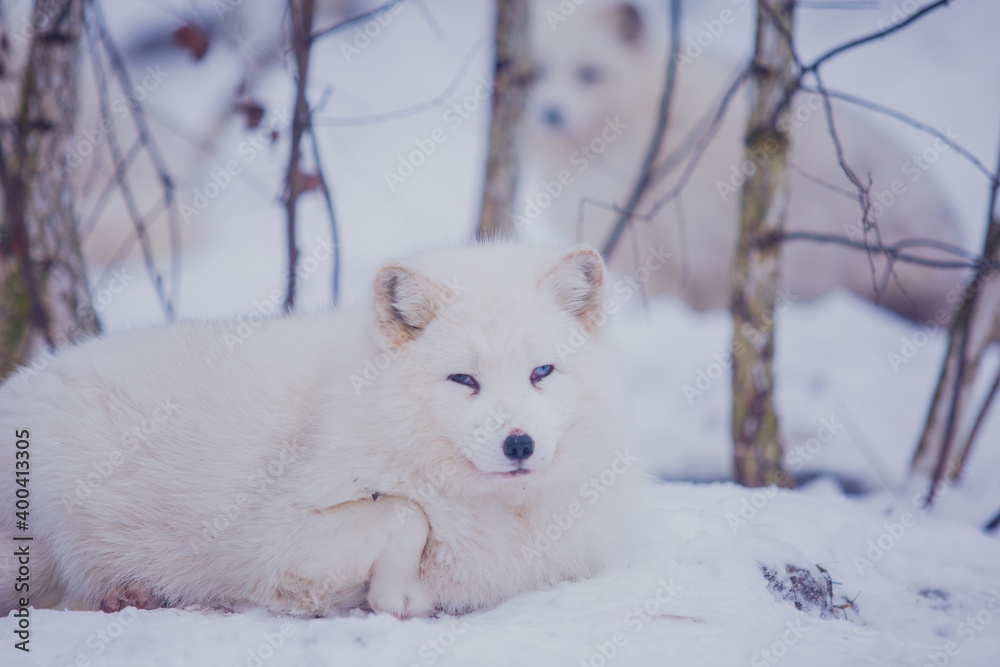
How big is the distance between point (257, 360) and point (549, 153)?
284 inches

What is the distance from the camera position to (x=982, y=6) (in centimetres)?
730

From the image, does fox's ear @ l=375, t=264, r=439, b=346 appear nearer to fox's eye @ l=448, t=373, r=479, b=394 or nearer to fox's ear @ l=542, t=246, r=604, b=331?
fox's eye @ l=448, t=373, r=479, b=394

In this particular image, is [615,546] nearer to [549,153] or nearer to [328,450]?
[328,450]

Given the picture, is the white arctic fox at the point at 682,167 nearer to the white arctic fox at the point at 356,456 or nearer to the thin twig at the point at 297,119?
the thin twig at the point at 297,119

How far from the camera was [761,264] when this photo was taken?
4.02 meters

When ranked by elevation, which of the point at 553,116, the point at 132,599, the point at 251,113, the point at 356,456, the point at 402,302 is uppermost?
the point at 553,116

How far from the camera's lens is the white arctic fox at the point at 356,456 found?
2.18 m

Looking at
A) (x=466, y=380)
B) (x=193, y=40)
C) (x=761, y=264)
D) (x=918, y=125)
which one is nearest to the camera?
(x=466, y=380)

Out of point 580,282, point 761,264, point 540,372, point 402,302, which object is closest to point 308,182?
point 402,302

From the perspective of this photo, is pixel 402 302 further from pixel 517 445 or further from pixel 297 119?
pixel 297 119

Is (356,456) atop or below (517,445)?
below

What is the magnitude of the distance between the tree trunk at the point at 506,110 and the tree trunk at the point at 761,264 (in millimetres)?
1311

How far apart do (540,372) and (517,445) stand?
339 mm

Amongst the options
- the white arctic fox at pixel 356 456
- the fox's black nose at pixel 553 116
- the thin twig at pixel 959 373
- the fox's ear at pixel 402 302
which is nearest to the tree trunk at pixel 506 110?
the white arctic fox at pixel 356 456
